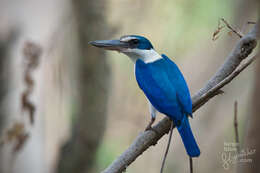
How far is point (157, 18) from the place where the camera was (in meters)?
6.64

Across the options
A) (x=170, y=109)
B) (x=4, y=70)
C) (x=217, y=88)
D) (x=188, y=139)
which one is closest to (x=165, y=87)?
(x=170, y=109)

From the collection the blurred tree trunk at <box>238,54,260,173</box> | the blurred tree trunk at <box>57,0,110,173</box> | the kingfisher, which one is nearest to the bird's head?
the kingfisher

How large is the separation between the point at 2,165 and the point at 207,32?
3.86 m

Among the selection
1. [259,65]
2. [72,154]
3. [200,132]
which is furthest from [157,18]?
[259,65]

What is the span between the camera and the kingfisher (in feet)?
7.27

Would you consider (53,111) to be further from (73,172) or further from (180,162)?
(180,162)

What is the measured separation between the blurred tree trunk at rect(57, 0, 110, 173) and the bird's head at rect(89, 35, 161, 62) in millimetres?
2421

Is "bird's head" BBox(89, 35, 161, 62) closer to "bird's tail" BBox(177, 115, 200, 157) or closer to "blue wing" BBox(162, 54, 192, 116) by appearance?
"blue wing" BBox(162, 54, 192, 116)

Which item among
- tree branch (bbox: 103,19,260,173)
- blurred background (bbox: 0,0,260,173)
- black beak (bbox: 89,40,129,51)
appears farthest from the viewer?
blurred background (bbox: 0,0,260,173)

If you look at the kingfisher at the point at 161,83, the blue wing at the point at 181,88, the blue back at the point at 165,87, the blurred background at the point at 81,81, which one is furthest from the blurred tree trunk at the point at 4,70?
the blue wing at the point at 181,88

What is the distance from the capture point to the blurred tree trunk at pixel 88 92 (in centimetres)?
504

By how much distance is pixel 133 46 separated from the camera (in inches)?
101

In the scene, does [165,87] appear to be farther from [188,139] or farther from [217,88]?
[217,88]

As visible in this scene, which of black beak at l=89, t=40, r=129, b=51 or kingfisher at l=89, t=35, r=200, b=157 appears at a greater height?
black beak at l=89, t=40, r=129, b=51
